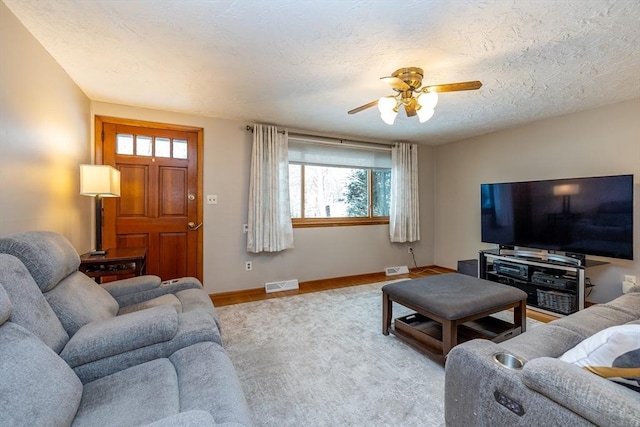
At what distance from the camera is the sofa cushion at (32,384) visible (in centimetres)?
76

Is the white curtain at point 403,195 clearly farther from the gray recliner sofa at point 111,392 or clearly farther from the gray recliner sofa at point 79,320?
the gray recliner sofa at point 111,392

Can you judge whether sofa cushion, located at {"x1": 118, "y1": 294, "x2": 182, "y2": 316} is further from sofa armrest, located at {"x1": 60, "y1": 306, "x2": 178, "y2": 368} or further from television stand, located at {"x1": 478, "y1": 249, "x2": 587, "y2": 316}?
television stand, located at {"x1": 478, "y1": 249, "x2": 587, "y2": 316}

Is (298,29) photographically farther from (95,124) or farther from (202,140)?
(95,124)

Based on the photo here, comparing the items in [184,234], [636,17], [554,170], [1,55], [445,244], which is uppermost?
[636,17]

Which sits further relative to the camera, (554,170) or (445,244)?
(445,244)

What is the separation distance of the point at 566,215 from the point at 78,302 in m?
4.28

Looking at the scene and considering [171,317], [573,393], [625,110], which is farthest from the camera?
[625,110]

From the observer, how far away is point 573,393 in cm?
76

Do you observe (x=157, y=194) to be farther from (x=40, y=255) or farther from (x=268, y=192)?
(x=40, y=255)

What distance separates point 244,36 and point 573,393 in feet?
7.59

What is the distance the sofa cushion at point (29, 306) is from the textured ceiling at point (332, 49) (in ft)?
4.81

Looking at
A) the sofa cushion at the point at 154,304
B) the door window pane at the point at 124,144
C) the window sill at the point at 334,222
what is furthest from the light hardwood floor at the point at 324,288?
the door window pane at the point at 124,144

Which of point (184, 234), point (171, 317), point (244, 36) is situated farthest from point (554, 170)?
point (184, 234)

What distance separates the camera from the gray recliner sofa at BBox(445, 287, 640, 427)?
2.39 ft
